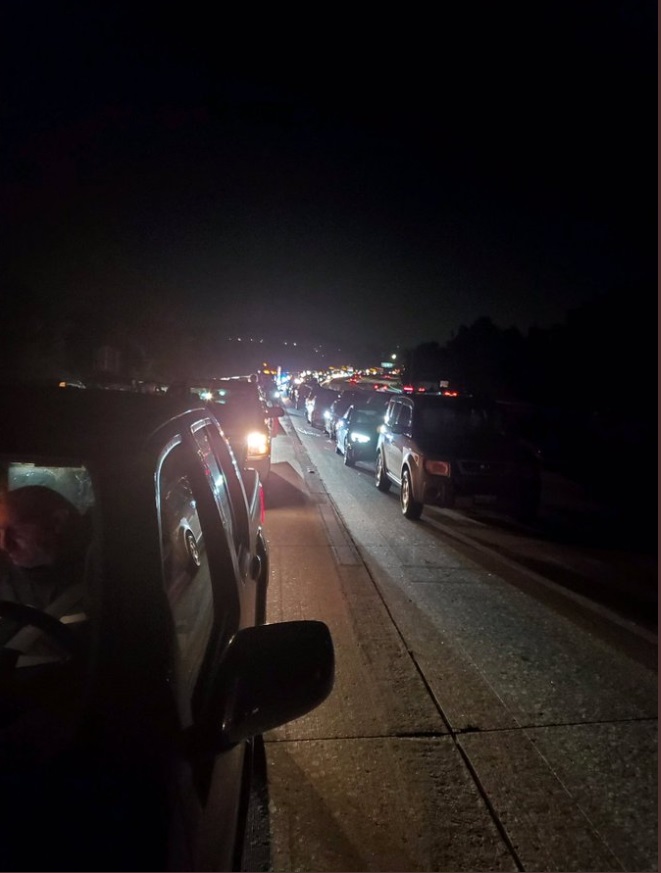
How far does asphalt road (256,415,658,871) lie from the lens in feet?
10.8

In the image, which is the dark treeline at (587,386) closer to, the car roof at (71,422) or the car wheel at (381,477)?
the car wheel at (381,477)

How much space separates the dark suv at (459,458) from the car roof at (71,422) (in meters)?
8.86

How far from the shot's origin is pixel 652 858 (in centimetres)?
324

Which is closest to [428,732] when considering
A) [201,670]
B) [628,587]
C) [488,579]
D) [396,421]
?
[201,670]

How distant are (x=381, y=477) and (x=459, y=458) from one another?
3460 mm

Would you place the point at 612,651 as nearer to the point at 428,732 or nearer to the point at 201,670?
the point at 428,732

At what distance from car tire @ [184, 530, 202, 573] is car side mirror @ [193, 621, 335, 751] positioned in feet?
2.48

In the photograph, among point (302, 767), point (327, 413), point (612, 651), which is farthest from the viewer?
point (327, 413)

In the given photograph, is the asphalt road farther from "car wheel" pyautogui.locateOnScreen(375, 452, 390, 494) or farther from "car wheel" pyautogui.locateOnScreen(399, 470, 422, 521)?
"car wheel" pyautogui.locateOnScreen(375, 452, 390, 494)

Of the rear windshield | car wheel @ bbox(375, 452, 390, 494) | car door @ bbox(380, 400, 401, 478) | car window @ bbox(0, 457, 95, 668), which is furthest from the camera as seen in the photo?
car wheel @ bbox(375, 452, 390, 494)

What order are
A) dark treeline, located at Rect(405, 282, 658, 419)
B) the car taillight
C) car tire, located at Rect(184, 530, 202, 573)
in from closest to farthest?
1. car tire, located at Rect(184, 530, 202, 573)
2. the car taillight
3. dark treeline, located at Rect(405, 282, 658, 419)

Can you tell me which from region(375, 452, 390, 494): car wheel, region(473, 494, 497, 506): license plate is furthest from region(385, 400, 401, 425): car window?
region(473, 494, 497, 506): license plate

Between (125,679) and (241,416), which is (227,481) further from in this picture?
(241,416)

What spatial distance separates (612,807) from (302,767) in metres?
1.56
